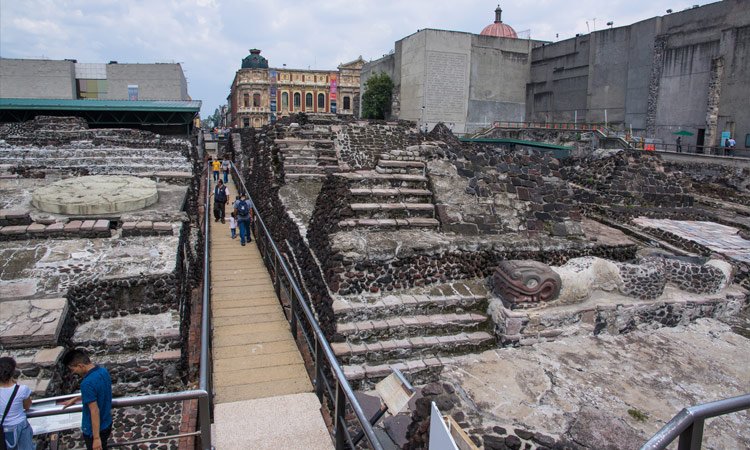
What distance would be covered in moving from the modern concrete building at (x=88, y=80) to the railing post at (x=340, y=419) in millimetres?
35851

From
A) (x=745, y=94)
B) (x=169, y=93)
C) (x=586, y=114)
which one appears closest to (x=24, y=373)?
(x=745, y=94)

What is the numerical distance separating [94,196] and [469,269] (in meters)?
7.02

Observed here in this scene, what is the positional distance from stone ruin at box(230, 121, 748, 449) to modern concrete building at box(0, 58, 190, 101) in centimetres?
2980

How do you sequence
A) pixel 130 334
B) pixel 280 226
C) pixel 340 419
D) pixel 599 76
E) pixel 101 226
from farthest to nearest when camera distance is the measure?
1. pixel 599 76
2. pixel 280 226
3. pixel 101 226
4. pixel 130 334
5. pixel 340 419

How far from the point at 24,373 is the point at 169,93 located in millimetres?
34531

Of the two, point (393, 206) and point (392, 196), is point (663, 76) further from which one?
point (393, 206)

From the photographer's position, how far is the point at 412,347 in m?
5.82

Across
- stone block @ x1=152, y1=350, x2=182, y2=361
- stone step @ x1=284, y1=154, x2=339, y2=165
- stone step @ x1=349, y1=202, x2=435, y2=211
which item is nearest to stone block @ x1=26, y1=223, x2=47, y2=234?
stone block @ x1=152, y1=350, x2=182, y2=361

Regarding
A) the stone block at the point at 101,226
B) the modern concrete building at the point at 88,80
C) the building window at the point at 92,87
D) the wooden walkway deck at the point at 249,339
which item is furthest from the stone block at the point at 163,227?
the building window at the point at 92,87

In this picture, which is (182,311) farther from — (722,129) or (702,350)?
(722,129)

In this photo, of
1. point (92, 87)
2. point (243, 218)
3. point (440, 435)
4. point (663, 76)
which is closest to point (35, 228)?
point (243, 218)

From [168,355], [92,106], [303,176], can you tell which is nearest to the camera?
[168,355]

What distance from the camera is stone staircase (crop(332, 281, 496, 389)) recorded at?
5.66m

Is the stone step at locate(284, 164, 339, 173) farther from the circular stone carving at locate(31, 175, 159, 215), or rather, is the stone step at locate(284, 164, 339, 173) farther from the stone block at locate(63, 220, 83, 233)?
the stone block at locate(63, 220, 83, 233)
